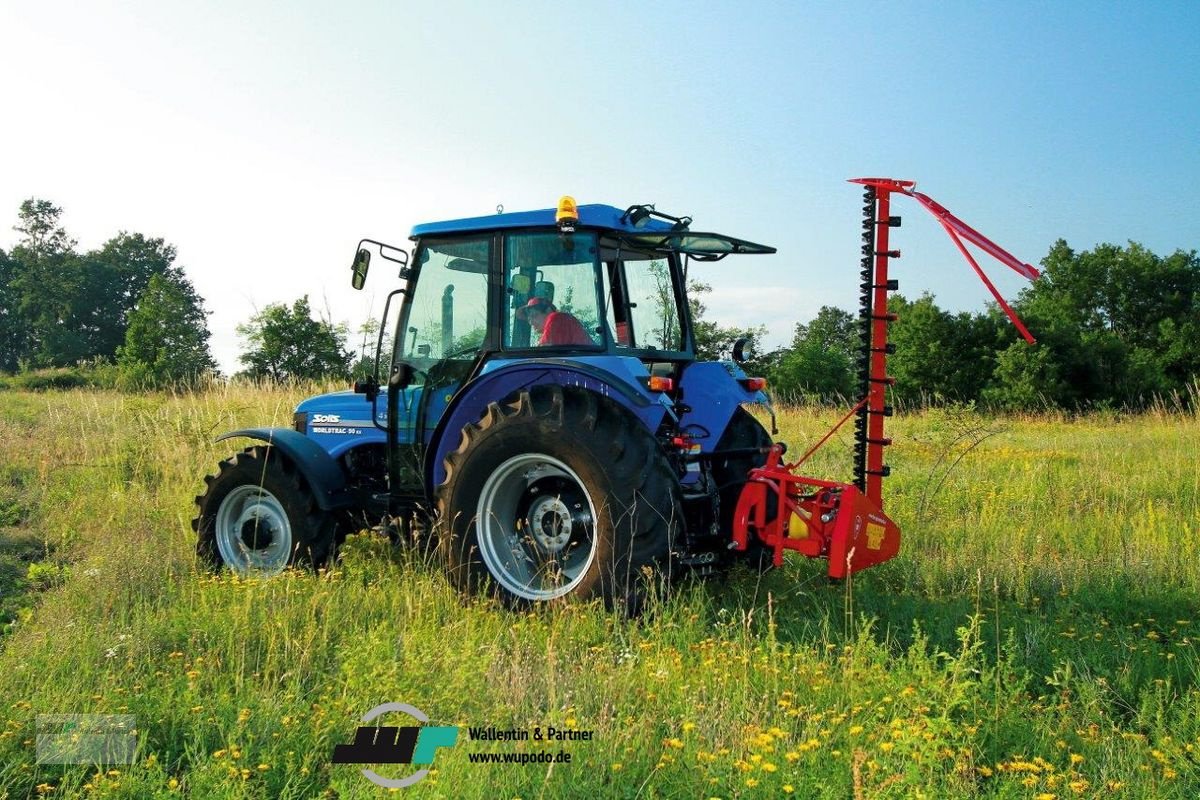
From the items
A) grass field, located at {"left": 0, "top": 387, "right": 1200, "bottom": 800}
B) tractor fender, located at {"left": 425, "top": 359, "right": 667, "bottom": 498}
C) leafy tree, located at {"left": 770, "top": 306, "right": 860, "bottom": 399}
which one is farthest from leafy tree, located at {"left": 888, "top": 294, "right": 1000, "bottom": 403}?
tractor fender, located at {"left": 425, "top": 359, "right": 667, "bottom": 498}

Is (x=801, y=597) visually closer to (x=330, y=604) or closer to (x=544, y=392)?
(x=544, y=392)

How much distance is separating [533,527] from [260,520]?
2118mm

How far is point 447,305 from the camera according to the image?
5.78m

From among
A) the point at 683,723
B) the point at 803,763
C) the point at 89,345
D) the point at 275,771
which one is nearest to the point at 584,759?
the point at 683,723

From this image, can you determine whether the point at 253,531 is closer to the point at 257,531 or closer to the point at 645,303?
the point at 257,531

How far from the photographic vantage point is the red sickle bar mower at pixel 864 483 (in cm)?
484

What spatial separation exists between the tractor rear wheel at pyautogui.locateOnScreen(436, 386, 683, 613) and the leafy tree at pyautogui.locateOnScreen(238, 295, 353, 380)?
975cm

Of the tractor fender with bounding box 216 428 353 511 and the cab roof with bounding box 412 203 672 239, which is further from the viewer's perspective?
the tractor fender with bounding box 216 428 353 511

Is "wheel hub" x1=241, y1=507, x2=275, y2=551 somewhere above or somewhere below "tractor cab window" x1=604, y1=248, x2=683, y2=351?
below

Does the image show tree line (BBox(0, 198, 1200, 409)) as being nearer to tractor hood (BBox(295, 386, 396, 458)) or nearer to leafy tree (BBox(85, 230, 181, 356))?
leafy tree (BBox(85, 230, 181, 356))

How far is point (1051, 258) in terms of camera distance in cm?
4784

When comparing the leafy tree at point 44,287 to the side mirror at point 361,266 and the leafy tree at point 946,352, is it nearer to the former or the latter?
the leafy tree at point 946,352

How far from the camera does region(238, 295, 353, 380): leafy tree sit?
48.8 ft

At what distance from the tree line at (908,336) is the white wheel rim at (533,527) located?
515cm
